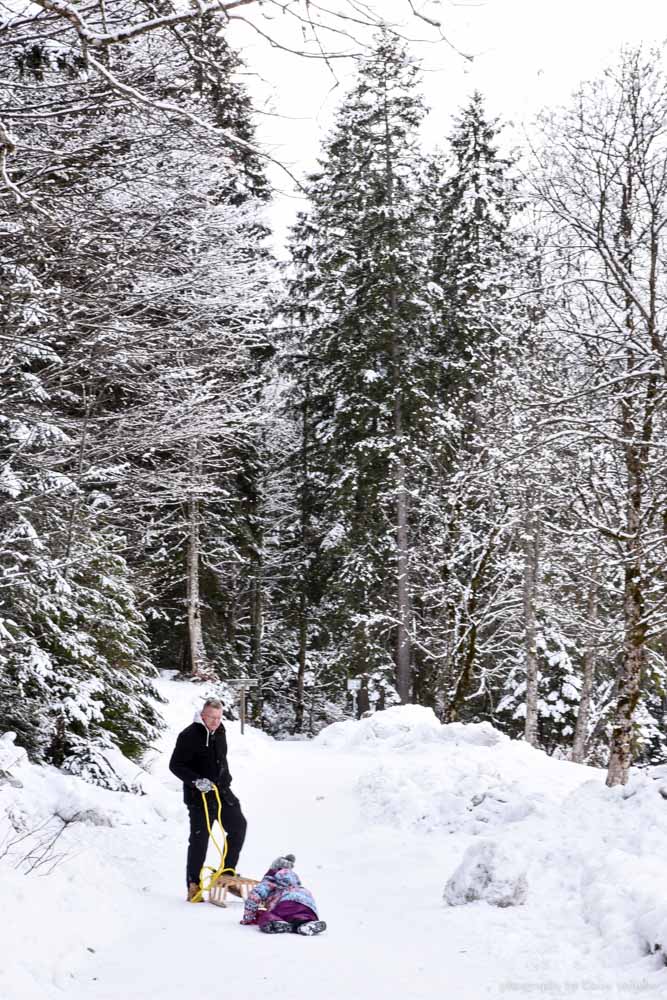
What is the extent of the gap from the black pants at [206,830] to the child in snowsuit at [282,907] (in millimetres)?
837

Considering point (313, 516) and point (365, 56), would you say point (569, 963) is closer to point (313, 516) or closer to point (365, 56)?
point (365, 56)

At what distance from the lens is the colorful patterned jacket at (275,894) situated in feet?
19.5

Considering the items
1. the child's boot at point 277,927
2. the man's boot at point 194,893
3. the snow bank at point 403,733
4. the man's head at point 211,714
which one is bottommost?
the snow bank at point 403,733

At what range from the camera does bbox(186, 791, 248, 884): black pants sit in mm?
6910

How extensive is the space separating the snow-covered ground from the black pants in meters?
0.35

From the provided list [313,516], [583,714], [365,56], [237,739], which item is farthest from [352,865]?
[313,516]

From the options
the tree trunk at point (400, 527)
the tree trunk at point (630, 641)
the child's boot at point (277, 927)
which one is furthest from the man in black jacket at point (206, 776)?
the tree trunk at point (400, 527)

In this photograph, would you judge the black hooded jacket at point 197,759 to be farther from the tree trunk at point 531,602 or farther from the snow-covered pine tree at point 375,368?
Answer: the snow-covered pine tree at point 375,368

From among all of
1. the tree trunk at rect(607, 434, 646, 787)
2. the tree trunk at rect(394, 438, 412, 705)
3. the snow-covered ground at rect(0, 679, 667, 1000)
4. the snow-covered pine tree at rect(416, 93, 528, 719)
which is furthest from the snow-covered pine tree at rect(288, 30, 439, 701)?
the tree trunk at rect(607, 434, 646, 787)

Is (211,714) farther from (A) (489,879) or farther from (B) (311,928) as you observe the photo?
(A) (489,879)

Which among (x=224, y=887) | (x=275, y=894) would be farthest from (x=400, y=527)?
(x=275, y=894)

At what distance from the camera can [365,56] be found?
3445 mm

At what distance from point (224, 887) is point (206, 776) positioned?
2.89 ft

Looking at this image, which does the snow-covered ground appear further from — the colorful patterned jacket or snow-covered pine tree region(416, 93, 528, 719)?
snow-covered pine tree region(416, 93, 528, 719)
